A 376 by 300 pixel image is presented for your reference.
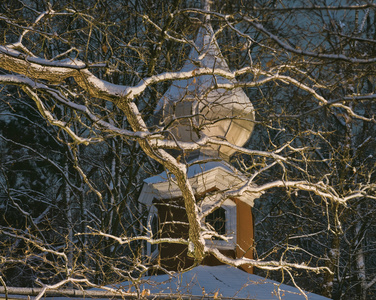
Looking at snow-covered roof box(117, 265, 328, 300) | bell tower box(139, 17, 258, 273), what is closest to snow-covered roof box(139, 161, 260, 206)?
bell tower box(139, 17, 258, 273)

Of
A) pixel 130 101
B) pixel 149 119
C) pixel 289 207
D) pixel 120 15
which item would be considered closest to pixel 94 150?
pixel 149 119

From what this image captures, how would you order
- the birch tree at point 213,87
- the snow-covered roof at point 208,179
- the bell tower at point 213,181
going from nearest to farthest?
the birch tree at point 213,87, the bell tower at point 213,181, the snow-covered roof at point 208,179

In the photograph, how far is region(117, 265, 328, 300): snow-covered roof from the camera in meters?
9.66

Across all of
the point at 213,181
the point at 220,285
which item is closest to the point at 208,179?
the point at 213,181

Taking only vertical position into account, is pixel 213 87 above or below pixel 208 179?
above

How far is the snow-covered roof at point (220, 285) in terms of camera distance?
9.66 metres

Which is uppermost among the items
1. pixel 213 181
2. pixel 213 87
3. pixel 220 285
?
pixel 213 87

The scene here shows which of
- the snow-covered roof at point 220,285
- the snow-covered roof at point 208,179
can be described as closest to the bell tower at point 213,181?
the snow-covered roof at point 208,179

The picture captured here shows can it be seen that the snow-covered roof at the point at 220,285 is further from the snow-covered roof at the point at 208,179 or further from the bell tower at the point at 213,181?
the snow-covered roof at the point at 208,179

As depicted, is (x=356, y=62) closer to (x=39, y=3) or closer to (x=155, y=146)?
(x=155, y=146)

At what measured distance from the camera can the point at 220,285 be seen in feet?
33.3

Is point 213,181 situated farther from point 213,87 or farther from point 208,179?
point 213,87

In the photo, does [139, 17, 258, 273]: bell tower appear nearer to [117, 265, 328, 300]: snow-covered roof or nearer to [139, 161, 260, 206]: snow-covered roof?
[139, 161, 260, 206]: snow-covered roof

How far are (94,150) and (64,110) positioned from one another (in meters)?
2.90
